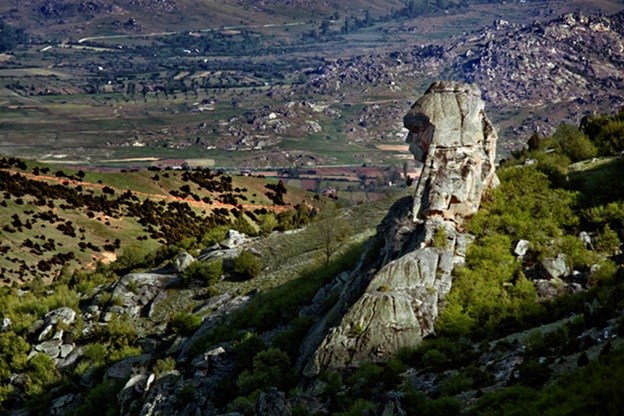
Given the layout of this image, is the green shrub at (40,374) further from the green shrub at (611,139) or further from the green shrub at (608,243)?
the green shrub at (611,139)

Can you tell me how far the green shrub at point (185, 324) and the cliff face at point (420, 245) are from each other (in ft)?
33.0

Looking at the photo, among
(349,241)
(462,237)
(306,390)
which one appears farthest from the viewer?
(349,241)

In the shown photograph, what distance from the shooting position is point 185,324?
109 ft

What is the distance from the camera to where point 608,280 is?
21.5 meters

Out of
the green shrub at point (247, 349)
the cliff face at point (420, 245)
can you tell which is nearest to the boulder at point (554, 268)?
the cliff face at point (420, 245)

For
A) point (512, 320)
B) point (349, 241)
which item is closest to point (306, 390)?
point (512, 320)

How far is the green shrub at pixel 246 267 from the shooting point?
4003 centimetres

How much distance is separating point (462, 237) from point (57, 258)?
167 ft

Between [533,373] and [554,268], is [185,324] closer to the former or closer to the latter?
[554,268]

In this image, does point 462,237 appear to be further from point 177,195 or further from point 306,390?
point 177,195

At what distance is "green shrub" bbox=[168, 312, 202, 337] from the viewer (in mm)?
32812

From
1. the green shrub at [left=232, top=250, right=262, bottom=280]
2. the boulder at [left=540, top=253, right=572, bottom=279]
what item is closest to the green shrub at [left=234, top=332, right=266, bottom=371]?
the boulder at [left=540, top=253, right=572, bottom=279]

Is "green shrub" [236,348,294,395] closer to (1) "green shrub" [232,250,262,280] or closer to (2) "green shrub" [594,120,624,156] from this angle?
(1) "green shrub" [232,250,262,280]

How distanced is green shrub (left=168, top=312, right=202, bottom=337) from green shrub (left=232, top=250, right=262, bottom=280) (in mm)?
6496
